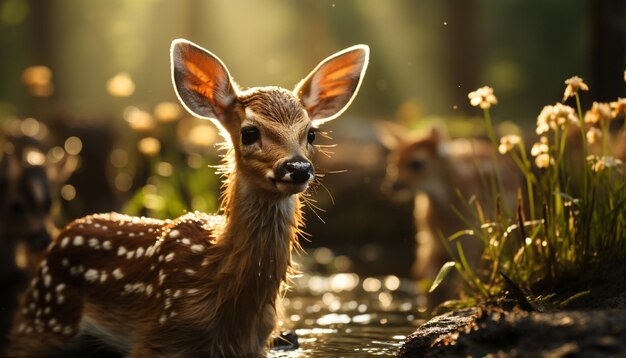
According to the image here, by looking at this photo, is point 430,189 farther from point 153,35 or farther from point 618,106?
point 153,35

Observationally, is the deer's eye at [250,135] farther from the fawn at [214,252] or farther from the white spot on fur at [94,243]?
the white spot on fur at [94,243]

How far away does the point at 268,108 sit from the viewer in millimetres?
4973

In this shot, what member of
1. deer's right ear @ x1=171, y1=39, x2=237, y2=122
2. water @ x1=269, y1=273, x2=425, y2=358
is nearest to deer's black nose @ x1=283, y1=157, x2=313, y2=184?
deer's right ear @ x1=171, y1=39, x2=237, y2=122

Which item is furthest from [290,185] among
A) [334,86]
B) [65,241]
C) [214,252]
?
[65,241]

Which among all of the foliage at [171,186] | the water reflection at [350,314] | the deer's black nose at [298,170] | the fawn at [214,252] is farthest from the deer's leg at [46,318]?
the foliage at [171,186]

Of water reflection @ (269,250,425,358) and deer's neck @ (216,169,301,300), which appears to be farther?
water reflection @ (269,250,425,358)

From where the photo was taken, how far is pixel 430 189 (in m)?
10.4

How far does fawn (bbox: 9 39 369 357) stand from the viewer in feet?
16.3

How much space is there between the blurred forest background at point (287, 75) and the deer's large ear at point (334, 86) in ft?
11.5

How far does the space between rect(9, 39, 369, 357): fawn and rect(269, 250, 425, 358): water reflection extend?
552mm

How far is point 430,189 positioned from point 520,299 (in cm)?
552

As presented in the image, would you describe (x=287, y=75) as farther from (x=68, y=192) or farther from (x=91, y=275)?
(x=91, y=275)

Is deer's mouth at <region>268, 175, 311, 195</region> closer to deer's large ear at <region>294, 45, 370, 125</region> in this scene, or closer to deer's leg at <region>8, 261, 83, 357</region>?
deer's large ear at <region>294, 45, 370, 125</region>

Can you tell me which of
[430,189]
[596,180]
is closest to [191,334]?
[596,180]
